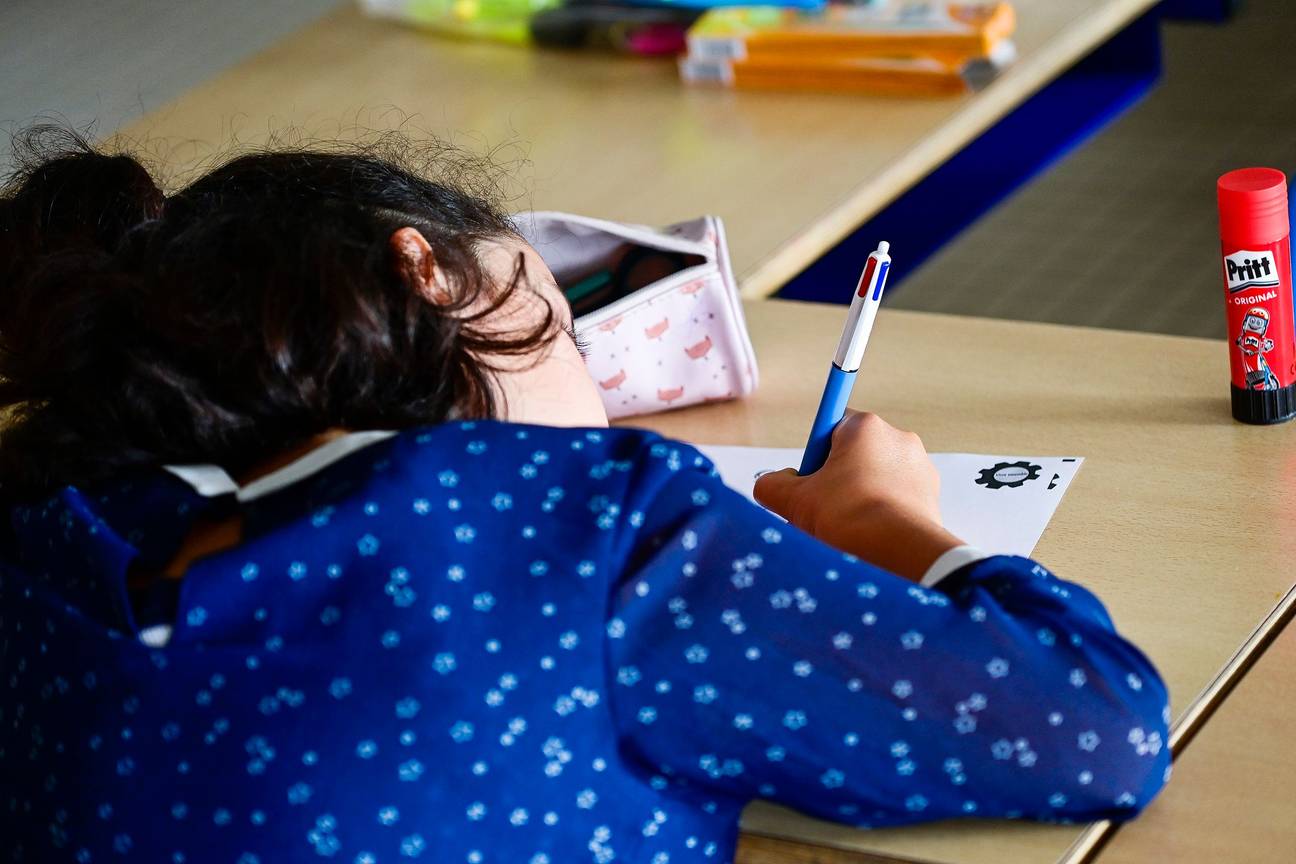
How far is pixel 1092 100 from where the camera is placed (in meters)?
2.11

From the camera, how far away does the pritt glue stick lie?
37.7 inches

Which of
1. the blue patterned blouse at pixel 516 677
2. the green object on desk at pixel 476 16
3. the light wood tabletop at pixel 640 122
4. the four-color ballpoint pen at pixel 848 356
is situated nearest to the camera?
the blue patterned blouse at pixel 516 677

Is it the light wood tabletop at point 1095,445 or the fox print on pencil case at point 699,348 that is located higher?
the fox print on pencil case at point 699,348

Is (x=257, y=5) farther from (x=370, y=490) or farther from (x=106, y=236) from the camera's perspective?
(x=370, y=490)

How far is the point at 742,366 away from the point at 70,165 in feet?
1.63

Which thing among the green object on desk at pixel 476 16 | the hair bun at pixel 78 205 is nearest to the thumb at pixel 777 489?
the hair bun at pixel 78 205

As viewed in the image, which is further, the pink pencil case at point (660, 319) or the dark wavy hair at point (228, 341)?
the pink pencil case at point (660, 319)

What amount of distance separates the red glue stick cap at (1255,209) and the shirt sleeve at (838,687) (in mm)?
378

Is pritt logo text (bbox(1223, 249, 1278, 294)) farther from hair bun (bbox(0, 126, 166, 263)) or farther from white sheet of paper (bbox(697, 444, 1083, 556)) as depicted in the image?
hair bun (bbox(0, 126, 166, 263))

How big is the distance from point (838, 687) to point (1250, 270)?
1.53 ft

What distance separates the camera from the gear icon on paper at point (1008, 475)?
99 cm

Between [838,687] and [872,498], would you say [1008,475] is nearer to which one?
[872,498]

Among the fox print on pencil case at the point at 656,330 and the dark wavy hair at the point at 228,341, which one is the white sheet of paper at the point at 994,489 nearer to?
the fox print on pencil case at the point at 656,330

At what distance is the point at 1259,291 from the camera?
97 cm
